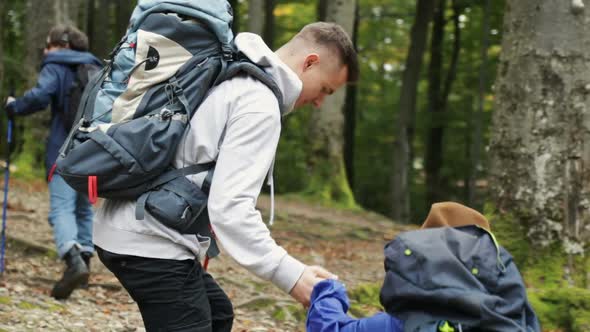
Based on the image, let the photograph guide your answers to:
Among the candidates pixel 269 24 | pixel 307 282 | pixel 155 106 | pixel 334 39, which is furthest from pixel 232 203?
pixel 269 24

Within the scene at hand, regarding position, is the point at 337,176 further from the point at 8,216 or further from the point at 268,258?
the point at 268,258

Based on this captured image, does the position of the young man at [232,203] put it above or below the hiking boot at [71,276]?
above

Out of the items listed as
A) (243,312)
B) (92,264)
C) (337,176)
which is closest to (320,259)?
(92,264)

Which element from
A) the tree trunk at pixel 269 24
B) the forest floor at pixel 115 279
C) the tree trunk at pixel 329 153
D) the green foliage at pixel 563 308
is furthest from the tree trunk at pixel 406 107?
the green foliage at pixel 563 308

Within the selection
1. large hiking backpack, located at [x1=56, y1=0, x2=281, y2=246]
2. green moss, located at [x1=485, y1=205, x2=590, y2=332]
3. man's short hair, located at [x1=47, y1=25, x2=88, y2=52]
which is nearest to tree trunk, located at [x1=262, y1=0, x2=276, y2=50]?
man's short hair, located at [x1=47, y1=25, x2=88, y2=52]

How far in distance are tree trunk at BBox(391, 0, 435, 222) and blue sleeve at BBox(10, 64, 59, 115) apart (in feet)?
43.1

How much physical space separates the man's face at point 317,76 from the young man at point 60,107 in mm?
3778

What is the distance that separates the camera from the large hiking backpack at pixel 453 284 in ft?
8.45

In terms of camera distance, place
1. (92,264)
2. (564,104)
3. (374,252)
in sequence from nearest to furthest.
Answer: (564,104) < (92,264) < (374,252)

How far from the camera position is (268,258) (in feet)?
9.12

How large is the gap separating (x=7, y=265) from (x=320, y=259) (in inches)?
145

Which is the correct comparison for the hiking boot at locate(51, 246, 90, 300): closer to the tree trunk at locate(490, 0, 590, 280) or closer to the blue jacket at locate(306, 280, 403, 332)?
the tree trunk at locate(490, 0, 590, 280)

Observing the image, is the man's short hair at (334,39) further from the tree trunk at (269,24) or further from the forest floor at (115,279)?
the tree trunk at (269,24)

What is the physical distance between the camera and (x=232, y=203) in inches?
107
